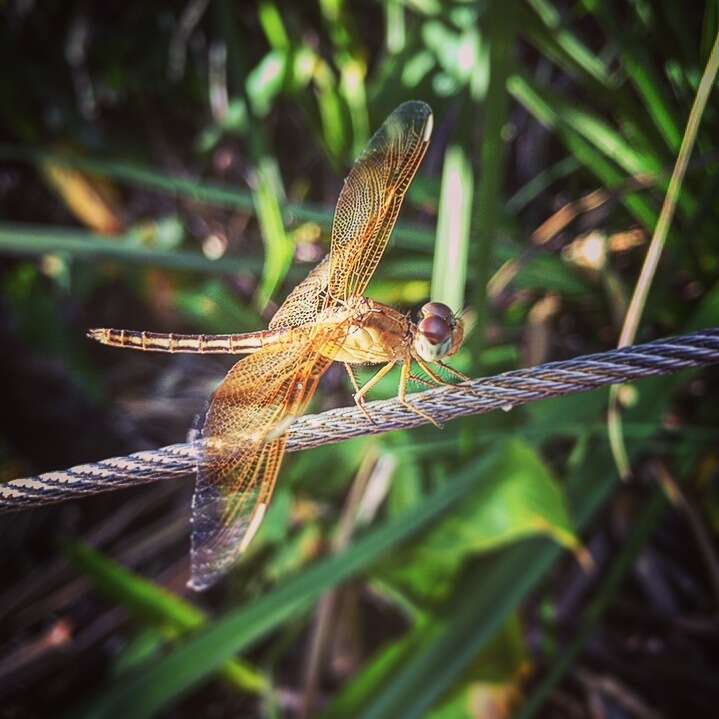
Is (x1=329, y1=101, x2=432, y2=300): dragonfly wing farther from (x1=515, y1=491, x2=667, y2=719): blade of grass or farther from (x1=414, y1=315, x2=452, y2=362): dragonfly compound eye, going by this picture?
(x1=515, y1=491, x2=667, y2=719): blade of grass

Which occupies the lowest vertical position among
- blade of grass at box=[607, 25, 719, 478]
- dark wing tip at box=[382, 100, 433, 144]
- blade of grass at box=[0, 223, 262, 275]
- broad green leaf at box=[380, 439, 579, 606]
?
broad green leaf at box=[380, 439, 579, 606]

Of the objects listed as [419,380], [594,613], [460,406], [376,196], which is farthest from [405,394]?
[594,613]

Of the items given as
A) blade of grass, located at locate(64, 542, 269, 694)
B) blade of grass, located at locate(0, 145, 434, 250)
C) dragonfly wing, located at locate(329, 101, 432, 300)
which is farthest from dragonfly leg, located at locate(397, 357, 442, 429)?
blade of grass, located at locate(64, 542, 269, 694)

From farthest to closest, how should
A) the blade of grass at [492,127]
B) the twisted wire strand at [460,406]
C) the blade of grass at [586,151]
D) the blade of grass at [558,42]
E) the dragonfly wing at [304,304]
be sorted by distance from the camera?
the blade of grass at [586,151] < the blade of grass at [558,42] < the blade of grass at [492,127] < the dragonfly wing at [304,304] < the twisted wire strand at [460,406]

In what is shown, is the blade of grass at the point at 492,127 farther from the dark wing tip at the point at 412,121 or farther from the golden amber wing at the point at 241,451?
the golden amber wing at the point at 241,451

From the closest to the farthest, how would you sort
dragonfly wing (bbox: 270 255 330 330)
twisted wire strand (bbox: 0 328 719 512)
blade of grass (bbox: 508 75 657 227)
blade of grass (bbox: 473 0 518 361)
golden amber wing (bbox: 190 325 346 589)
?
twisted wire strand (bbox: 0 328 719 512) < golden amber wing (bbox: 190 325 346 589) < dragonfly wing (bbox: 270 255 330 330) < blade of grass (bbox: 473 0 518 361) < blade of grass (bbox: 508 75 657 227)

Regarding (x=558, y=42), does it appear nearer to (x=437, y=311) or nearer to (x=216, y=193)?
(x=437, y=311)

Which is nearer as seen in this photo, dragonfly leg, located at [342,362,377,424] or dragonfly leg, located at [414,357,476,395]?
dragonfly leg, located at [342,362,377,424]

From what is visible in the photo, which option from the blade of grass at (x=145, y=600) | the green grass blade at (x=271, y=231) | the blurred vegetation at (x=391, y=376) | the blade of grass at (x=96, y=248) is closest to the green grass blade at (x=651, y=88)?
the blurred vegetation at (x=391, y=376)
